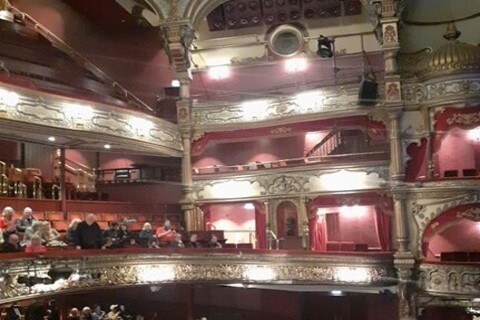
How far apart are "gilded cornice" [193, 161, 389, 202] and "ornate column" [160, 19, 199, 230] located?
30cm

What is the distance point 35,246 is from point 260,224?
5.67 m

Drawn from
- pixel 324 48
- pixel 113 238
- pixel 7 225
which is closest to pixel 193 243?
pixel 113 238

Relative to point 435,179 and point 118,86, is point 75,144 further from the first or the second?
point 435,179

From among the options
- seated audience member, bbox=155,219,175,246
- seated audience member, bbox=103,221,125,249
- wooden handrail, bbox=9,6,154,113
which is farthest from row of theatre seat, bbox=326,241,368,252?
wooden handrail, bbox=9,6,154,113

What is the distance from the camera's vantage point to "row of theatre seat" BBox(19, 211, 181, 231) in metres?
9.87

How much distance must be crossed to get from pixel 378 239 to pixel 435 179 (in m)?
1.98

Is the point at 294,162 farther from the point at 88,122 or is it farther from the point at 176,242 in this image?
the point at 88,122

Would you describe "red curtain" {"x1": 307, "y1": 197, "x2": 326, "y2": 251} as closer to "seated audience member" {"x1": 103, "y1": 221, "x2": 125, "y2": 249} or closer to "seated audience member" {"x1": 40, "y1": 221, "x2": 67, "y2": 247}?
"seated audience member" {"x1": 103, "y1": 221, "x2": 125, "y2": 249}

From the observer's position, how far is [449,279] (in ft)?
32.0

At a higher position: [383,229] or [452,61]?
[452,61]

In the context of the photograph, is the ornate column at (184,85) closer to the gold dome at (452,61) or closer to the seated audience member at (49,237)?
the seated audience member at (49,237)

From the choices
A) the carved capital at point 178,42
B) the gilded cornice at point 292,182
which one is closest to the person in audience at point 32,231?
the gilded cornice at point 292,182

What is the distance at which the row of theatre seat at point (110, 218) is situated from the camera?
32.4 feet

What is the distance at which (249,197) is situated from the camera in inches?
469
